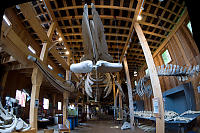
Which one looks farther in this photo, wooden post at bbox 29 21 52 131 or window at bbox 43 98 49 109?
window at bbox 43 98 49 109

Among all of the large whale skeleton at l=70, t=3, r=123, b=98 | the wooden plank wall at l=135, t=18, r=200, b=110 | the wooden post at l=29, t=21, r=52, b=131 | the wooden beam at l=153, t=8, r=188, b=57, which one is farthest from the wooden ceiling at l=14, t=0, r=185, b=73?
the wooden post at l=29, t=21, r=52, b=131

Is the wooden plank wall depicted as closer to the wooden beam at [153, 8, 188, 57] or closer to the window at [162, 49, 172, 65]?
the wooden beam at [153, 8, 188, 57]

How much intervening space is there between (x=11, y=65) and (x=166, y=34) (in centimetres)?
1102

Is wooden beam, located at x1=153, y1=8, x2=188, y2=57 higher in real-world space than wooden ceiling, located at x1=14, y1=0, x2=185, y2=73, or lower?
lower

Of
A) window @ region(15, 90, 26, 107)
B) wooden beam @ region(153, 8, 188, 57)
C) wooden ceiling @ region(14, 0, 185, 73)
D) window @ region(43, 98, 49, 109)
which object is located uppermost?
wooden ceiling @ region(14, 0, 185, 73)

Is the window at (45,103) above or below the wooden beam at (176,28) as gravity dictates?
below

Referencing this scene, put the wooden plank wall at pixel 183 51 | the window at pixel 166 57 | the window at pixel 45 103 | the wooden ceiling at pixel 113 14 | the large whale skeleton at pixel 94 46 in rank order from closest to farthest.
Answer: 1. the large whale skeleton at pixel 94 46
2. the wooden plank wall at pixel 183 51
3. the wooden ceiling at pixel 113 14
4. the window at pixel 166 57
5. the window at pixel 45 103

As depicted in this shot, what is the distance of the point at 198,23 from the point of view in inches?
49.6

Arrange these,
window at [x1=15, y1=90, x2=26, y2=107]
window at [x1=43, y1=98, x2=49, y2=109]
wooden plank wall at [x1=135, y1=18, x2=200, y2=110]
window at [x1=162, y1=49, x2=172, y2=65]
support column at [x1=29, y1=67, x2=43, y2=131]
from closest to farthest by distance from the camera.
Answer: support column at [x1=29, y1=67, x2=43, y2=131]
wooden plank wall at [x1=135, y1=18, x2=200, y2=110]
window at [x1=15, y1=90, x2=26, y2=107]
window at [x1=162, y1=49, x2=172, y2=65]
window at [x1=43, y1=98, x2=49, y2=109]

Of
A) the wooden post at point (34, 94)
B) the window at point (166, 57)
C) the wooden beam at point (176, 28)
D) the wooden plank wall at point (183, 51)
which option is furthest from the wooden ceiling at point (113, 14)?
the wooden post at point (34, 94)

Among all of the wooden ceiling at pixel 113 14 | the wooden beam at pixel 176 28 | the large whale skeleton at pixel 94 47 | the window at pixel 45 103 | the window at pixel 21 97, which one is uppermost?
the wooden ceiling at pixel 113 14

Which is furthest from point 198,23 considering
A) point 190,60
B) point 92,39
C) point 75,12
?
point 75,12

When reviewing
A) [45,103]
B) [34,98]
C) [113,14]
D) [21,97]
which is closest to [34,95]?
[34,98]

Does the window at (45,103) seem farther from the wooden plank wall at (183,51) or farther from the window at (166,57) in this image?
the window at (166,57)
